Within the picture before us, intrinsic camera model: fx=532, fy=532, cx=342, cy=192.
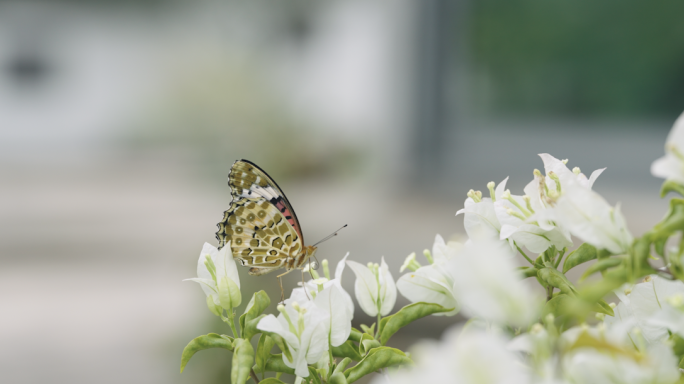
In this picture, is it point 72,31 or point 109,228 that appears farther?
point 72,31

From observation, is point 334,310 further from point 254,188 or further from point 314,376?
point 254,188

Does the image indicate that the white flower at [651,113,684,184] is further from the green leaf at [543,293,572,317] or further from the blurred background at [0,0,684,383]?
the blurred background at [0,0,684,383]

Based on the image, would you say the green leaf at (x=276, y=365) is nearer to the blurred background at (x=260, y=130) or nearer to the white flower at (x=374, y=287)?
the white flower at (x=374, y=287)

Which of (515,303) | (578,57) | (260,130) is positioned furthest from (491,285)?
(260,130)

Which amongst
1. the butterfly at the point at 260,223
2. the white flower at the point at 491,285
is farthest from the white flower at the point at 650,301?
the butterfly at the point at 260,223

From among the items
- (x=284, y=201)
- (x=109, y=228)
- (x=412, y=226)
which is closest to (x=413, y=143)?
(x=412, y=226)

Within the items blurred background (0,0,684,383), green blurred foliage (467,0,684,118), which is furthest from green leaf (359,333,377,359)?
green blurred foliage (467,0,684,118)

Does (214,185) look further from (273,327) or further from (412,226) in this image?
(273,327)
